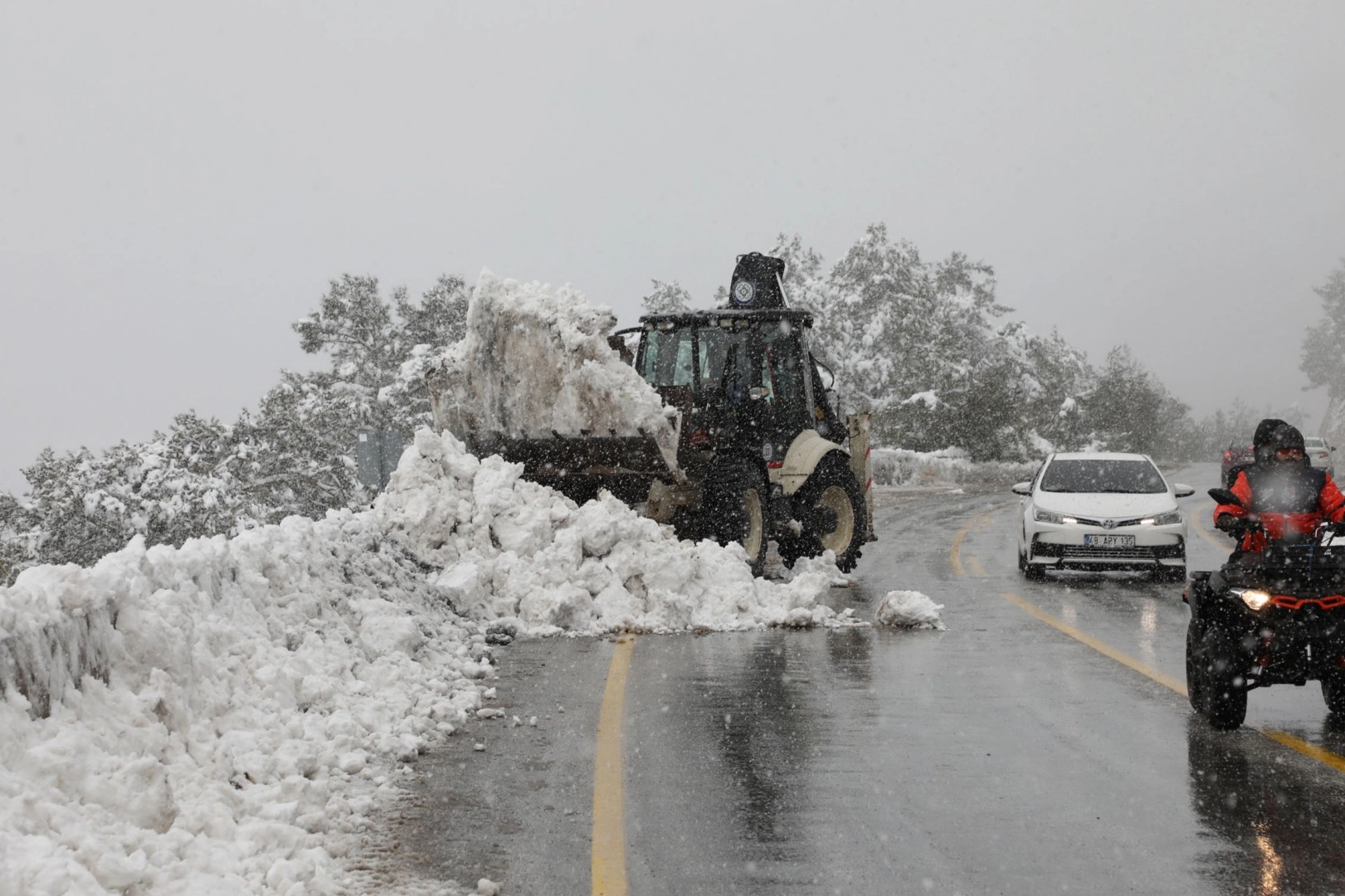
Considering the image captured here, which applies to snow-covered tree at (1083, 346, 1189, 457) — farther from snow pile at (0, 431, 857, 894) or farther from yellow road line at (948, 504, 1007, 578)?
snow pile at (0, 431, 857, 894)

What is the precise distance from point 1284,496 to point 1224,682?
1.07 meters

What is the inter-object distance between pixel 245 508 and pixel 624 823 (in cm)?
2378

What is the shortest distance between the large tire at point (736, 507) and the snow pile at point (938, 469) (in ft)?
108

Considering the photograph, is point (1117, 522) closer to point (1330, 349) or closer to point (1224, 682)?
point (1224, 682)

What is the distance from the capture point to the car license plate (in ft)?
50.5

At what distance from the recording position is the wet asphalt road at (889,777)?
193 inches

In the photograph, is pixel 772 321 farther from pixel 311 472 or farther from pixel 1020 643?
pixel 311 472

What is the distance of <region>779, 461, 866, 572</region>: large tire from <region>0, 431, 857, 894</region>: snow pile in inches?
157

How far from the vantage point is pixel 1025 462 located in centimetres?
5919

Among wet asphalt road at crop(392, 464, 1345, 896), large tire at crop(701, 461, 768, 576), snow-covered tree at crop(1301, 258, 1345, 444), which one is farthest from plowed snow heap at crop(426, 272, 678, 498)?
snow-covered tree at crop(1301, 258, 1345, 444)

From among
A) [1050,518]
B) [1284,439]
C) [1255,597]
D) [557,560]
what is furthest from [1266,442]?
[1050,518]

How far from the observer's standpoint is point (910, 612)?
11.8m

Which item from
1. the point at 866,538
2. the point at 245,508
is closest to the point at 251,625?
the point at 866,538

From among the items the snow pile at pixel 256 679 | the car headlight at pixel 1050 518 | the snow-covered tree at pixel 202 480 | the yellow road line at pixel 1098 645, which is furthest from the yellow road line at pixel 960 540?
the snow-covered tree at pixel 202 480
